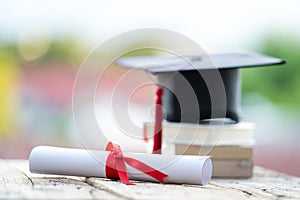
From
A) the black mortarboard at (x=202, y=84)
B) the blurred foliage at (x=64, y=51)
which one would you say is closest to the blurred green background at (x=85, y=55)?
the blurred foliage at (x=64, y=51)

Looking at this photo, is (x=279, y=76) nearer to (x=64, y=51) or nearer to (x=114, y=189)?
(x=64, y=51)

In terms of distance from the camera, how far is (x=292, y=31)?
6.40m

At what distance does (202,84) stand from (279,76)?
594cm

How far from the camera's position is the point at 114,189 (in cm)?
94

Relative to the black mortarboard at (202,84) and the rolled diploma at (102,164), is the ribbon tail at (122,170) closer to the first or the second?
the rolled diploma at (102,164)

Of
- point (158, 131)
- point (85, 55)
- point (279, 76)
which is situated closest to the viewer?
point (158, 131)

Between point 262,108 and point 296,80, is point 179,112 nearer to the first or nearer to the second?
point 262,108

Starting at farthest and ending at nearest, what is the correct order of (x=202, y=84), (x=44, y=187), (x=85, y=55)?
(x=85, y=55)
(x=202, y=84)
(x=44, y=187)

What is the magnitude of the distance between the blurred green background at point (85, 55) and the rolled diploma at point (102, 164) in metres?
3.19

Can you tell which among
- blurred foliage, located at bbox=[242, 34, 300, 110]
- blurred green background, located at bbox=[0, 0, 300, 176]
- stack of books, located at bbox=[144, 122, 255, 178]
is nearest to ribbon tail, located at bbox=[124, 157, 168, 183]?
stack of books, located at bbox=[144, 122, 255, 178]

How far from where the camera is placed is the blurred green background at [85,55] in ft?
16.3

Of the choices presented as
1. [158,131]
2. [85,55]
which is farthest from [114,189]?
[85,55]

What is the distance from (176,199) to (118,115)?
0.38 m

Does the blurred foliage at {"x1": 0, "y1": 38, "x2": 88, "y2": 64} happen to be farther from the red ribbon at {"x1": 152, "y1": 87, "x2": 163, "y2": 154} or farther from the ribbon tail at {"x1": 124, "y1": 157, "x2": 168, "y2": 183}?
the ribbon tail at {"x1": 124, "y1": 157, "x2": 168, "y2": 183}
